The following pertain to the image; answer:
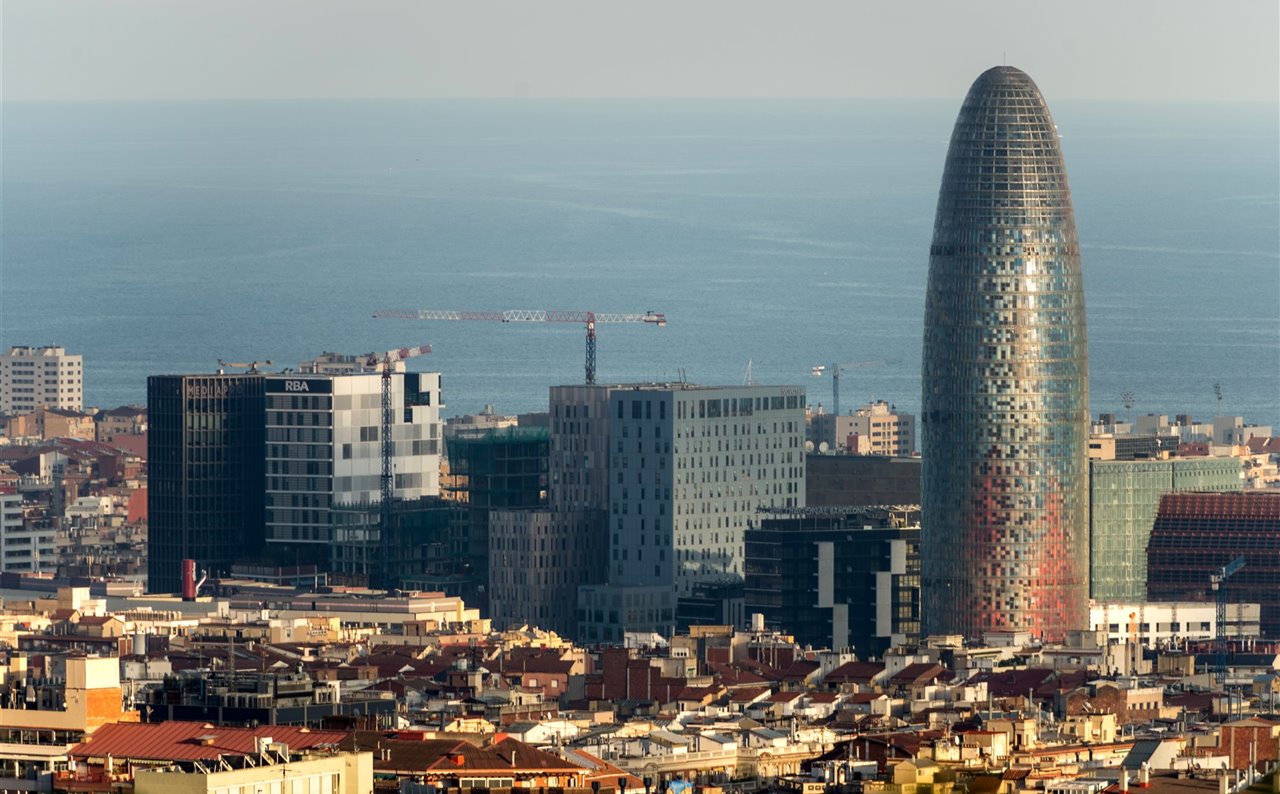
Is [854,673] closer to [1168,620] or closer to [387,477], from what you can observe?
[1168,620]

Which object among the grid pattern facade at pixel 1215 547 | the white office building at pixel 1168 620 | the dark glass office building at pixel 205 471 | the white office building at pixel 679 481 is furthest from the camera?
the dark glass office building at pixel 205 471

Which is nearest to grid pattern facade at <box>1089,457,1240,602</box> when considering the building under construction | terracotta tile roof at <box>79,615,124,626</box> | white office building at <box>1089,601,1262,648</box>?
white office building at <box>1089,601,1262,648</box>

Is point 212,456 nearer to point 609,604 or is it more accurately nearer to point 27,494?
point 609,604

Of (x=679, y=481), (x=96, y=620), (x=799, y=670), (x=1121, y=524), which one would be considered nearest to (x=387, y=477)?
(x=679, y=481)

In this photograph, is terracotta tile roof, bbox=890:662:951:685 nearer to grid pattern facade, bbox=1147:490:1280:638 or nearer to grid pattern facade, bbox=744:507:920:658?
grid pattern facade, bbox=744:507:920:658

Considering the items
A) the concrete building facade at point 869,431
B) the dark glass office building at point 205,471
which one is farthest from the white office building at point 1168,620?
the concrete building facade at point 869,431

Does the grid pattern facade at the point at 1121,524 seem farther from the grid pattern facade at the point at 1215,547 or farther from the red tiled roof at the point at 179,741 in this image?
the red tiled roof at the point at 179,741
